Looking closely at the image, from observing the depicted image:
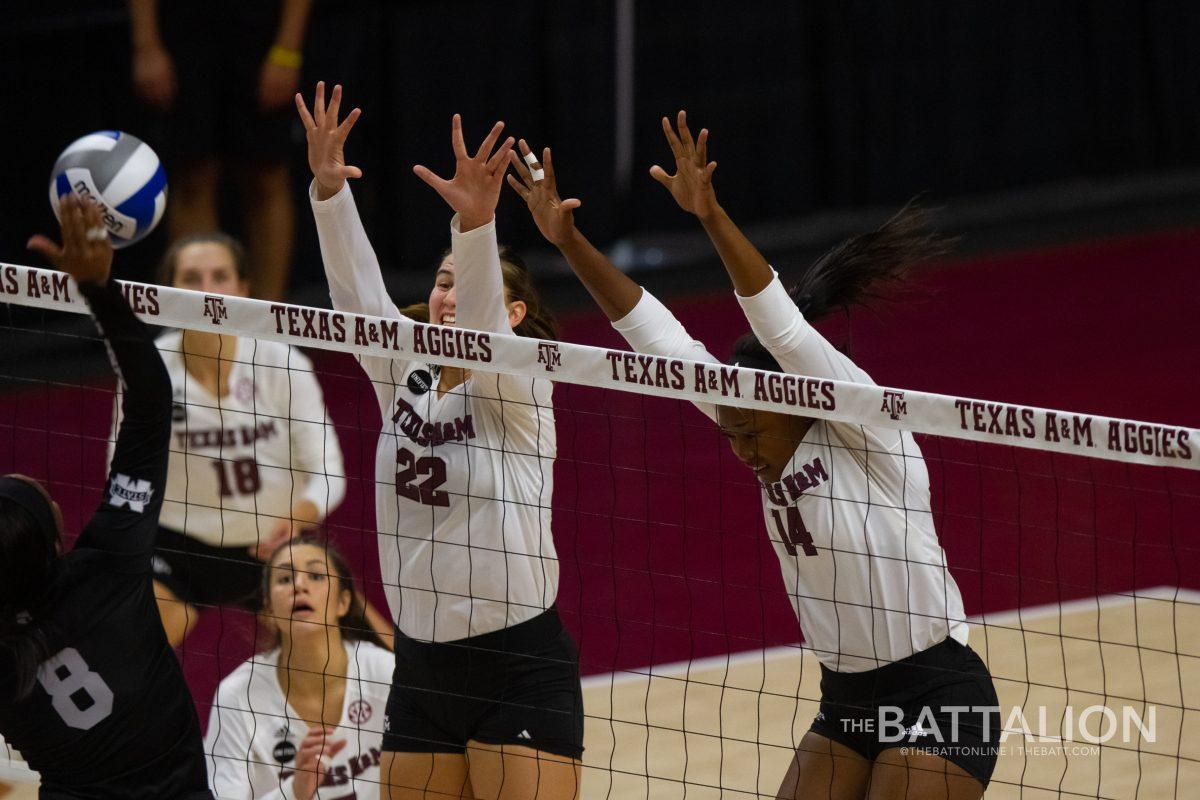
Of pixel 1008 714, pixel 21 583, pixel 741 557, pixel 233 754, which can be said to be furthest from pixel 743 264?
pixel 741 557

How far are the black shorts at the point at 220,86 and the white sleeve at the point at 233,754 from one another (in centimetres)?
678

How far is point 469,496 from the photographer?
4.39 m

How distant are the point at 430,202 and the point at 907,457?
347 inches

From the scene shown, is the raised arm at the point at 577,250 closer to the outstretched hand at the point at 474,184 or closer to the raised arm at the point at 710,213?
the outstretched hand at the point at 474,184

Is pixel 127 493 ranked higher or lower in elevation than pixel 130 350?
lower

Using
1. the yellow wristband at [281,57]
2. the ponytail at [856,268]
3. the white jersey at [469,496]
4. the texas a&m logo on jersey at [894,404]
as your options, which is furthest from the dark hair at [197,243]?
the yellow wristband at [281,57]

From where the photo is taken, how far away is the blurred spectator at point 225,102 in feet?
37.6

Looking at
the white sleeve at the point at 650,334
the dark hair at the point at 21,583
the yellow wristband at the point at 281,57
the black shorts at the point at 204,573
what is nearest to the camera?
the dark hair at the point at 21,583

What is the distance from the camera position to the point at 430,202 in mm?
12625

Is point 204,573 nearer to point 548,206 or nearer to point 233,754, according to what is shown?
point 233,754

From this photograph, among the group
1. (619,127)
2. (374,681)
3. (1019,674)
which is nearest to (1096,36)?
(619,127)

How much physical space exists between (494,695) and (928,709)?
1.10 m

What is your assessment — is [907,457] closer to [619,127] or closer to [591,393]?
[591,393]

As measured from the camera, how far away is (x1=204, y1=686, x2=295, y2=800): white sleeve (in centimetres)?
522
